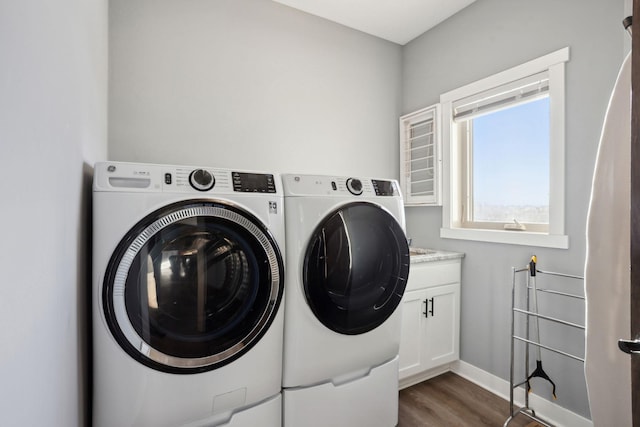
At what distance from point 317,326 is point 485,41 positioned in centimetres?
219

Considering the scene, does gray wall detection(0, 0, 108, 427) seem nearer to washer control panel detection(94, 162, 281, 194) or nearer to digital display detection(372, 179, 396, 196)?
washer control panel detection(94, 162, 281, 194)

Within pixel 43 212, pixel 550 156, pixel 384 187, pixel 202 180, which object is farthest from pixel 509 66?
pixel 43 212

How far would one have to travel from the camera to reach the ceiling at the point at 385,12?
7.50 feet

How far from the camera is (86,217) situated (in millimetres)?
1115

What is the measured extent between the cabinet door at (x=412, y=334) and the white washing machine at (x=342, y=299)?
0.43 metres

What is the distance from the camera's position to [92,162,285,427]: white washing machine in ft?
3.31

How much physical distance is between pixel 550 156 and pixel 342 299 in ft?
4.88

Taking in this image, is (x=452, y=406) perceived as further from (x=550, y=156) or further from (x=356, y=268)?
(x=550, y=156)

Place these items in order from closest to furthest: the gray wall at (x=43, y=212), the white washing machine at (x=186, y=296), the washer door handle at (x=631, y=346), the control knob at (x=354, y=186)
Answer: the gray wall at (x=43, y=212)
the washer door handle at (x=631, y=346)
the white washing machine at (x=186, y=296)
the control knob at (x=354, y=186)

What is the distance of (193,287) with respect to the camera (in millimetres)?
1124

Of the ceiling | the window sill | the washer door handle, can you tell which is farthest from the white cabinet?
the ceiling

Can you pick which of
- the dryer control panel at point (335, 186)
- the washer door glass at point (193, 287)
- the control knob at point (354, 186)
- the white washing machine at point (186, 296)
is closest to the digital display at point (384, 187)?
the dryer control panel at point (335, 186)

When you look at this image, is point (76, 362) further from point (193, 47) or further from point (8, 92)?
point (193, 47)

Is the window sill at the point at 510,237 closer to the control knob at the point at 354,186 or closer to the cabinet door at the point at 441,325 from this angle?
the cabinet door at the point at 441,325
